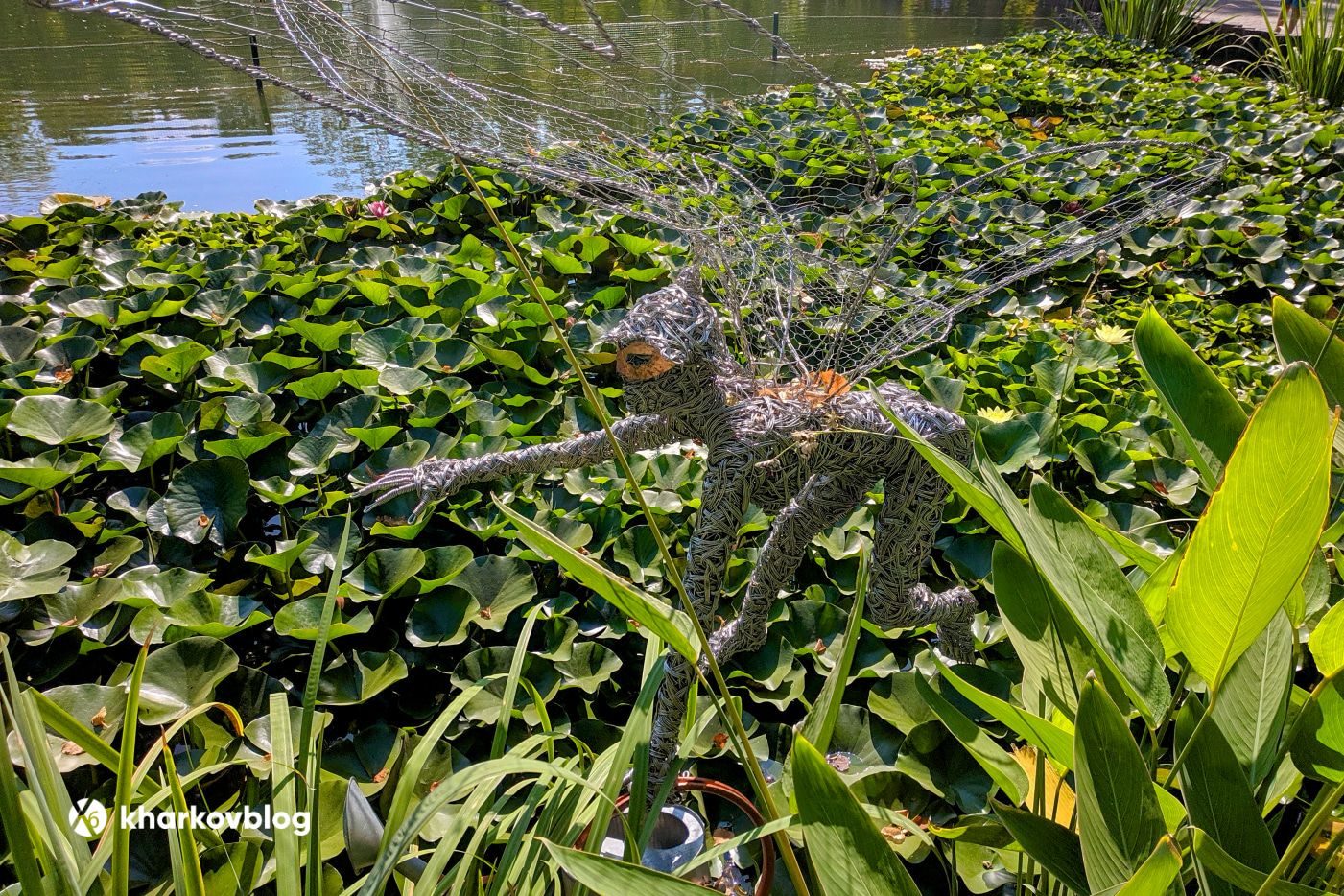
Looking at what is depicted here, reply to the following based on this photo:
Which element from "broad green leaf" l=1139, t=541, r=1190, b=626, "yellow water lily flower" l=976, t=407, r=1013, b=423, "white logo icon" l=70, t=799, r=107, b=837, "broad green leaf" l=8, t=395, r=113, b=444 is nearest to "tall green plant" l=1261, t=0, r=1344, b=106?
"yellow water lily flower" l=976, t=407, r=1013, b=423

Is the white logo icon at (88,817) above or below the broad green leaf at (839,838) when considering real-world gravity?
below

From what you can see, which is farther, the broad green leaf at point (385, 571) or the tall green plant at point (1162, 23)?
the tall green plant at point (1162, 23)

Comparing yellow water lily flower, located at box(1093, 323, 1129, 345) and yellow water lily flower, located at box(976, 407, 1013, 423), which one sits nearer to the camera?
yellow water lily flower, located at box(976, 407, 1013, 423)

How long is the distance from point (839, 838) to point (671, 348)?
22.7 inches

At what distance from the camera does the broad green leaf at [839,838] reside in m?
0.56

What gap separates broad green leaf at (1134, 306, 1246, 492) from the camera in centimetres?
86

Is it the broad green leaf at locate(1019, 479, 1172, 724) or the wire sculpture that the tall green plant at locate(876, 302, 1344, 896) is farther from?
the wire sculpture

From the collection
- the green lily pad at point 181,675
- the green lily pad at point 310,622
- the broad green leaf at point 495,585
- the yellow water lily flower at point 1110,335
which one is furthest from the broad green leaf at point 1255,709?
the yellow water lily flower at point 1110,335

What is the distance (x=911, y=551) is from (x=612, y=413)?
1.08 m

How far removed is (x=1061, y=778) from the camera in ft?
2.63

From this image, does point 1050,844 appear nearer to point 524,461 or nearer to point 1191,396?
point 1191,396

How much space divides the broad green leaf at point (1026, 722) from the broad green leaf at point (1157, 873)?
183mm

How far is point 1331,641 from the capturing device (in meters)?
0.68

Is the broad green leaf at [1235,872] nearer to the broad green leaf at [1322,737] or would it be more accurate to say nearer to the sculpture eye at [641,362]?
the broad green leaf at [1322,737]
